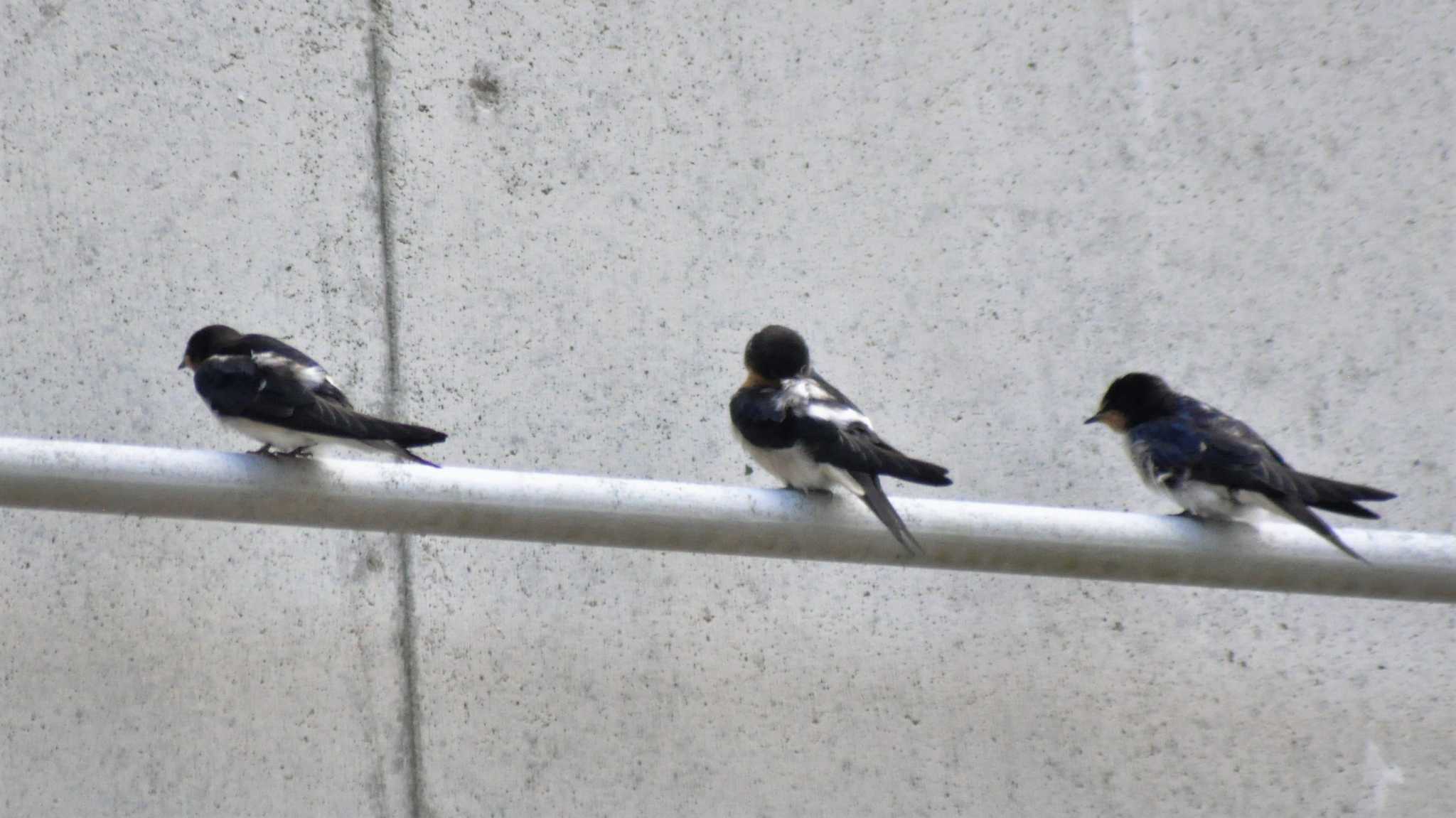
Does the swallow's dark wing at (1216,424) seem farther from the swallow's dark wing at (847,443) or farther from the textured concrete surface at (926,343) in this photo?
the swallow's dark wing at (847,443)

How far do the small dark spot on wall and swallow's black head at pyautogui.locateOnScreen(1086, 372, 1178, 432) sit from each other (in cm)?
165

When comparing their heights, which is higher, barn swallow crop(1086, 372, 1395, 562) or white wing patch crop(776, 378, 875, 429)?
white wing patch crop(776, 378, 875, 429)

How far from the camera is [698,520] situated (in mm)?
3039

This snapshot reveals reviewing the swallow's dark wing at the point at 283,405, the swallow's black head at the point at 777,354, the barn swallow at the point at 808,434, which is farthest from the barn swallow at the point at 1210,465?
the swallow's dark wing at the point at 283,405

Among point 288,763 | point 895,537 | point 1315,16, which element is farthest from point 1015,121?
point 288,763

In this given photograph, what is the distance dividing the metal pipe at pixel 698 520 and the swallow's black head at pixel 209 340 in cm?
54

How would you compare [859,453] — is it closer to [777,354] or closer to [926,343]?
[777,354]

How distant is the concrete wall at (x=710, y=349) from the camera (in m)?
3.95

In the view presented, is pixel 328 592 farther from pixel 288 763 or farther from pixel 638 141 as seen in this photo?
pixel 638 141

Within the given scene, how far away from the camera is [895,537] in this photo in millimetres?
3076

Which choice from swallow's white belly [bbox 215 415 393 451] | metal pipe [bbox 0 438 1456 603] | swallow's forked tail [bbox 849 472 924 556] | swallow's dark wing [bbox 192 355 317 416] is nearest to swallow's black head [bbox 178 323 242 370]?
swallow's dark wing [bbox 192 355 317 416]

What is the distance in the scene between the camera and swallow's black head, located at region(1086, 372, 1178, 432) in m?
3.64

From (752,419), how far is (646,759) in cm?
103

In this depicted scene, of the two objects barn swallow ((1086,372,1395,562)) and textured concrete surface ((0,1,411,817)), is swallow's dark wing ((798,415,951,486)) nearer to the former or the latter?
barn swallow ((1086,372,1395,562))
